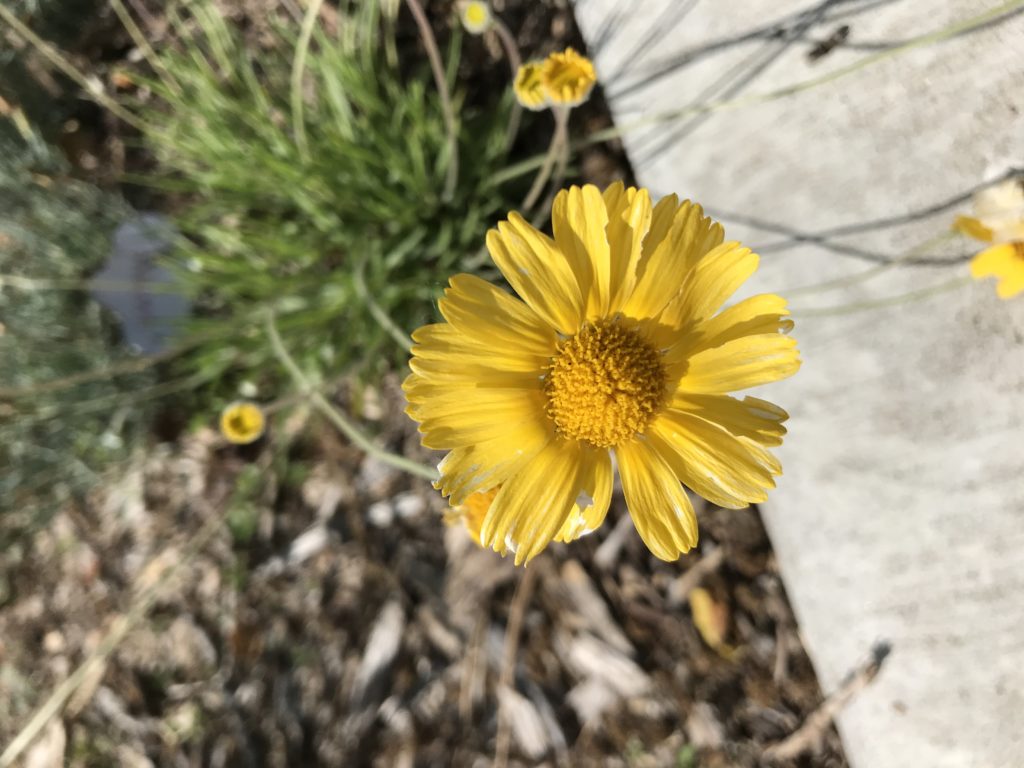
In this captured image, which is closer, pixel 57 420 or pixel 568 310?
pixel 568 310

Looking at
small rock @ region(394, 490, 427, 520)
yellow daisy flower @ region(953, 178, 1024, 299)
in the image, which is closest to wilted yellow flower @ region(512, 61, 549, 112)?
yellow daisy flower @ region(953, 178, 1024, 299)

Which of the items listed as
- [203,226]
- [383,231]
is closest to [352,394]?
[383,231]

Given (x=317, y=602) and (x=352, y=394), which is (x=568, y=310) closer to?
(x=352, y=394)

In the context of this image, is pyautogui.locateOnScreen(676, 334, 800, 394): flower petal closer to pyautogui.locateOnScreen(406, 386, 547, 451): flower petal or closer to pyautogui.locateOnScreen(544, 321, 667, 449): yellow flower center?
pyautogui.locateOnScreen(544, 321, 667, 449): yellow flower center

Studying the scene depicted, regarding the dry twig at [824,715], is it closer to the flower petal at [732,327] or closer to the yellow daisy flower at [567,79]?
the flower petal at [732,327]

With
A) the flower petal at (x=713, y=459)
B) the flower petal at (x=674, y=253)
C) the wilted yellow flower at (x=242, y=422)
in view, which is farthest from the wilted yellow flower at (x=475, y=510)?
the wilted yellow flower at (x=242, y=422)

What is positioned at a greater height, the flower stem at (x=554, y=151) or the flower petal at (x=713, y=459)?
the flower stem at (x=554, y=151)

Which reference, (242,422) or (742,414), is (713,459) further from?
(242,422)
